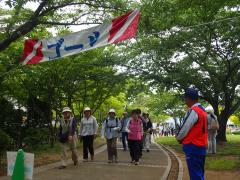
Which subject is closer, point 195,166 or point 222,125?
point 195,166

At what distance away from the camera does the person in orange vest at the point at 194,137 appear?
6.50 metres

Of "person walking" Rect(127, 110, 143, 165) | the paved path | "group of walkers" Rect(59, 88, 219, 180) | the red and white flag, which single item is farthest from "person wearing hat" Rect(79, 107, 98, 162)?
the red and white flag

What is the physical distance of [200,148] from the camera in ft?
21.6

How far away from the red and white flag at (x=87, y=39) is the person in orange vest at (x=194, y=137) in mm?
3378

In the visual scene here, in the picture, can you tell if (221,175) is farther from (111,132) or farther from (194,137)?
(194,137)

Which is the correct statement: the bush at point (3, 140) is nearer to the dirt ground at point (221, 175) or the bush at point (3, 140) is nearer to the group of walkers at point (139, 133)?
the group of walkers at point (139, 133)

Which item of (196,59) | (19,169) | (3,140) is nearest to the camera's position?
(19,169)

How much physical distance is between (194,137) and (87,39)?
4.26 metres

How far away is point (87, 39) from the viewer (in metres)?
9.88

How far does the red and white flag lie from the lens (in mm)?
9547

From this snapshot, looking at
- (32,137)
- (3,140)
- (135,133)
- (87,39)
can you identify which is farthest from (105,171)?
(32,137)

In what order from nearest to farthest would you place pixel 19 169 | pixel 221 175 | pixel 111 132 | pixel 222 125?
pixel 19 169 → pixel 221 175 → pixel 111 132 → pixel 222 125

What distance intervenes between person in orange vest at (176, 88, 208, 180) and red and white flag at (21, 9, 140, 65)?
3378 mm

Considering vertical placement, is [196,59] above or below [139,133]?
above
